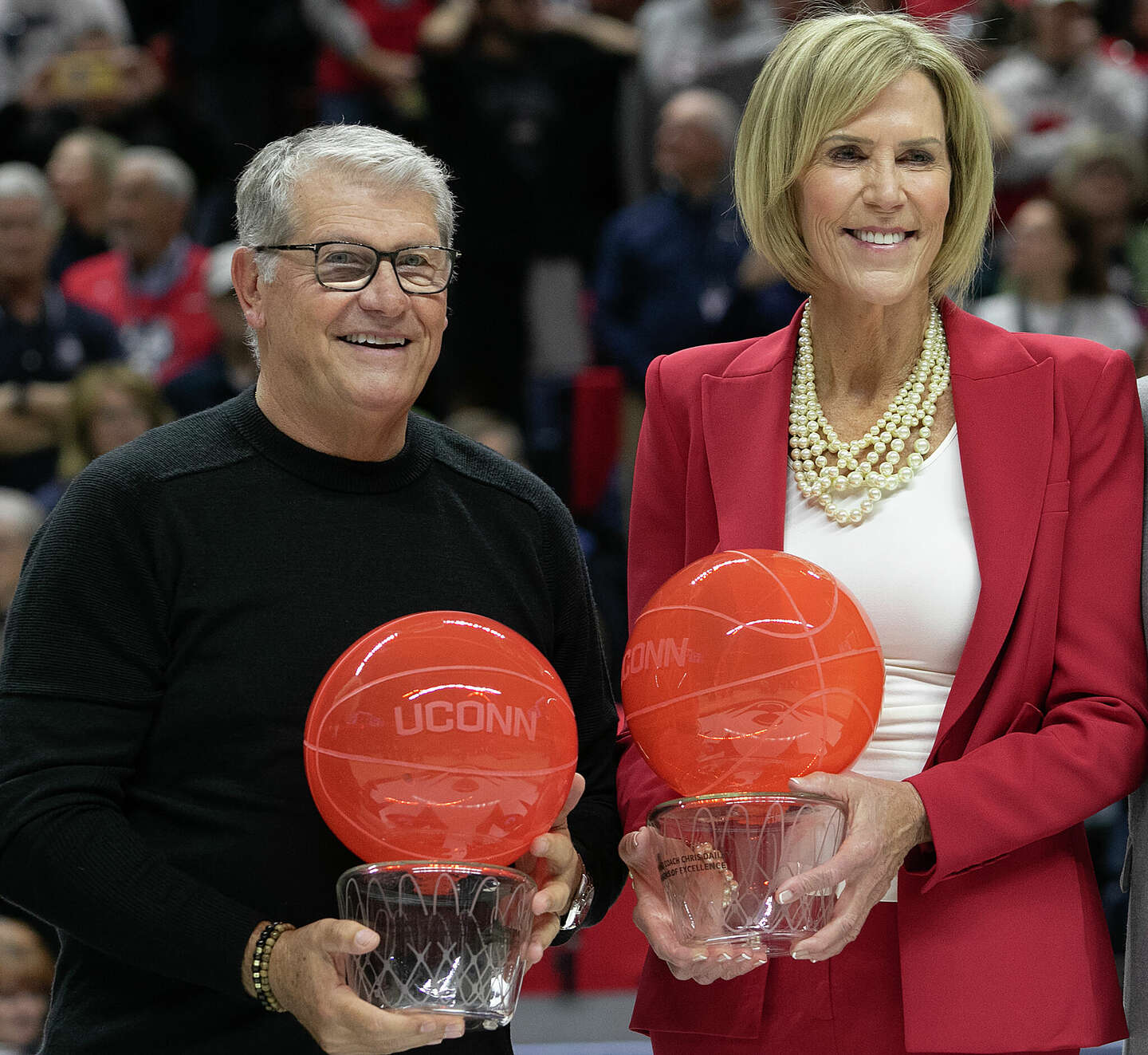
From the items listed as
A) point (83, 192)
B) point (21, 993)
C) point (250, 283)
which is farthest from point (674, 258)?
point (250, 283)

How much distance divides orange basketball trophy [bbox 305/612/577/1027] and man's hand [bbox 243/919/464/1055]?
0.03m

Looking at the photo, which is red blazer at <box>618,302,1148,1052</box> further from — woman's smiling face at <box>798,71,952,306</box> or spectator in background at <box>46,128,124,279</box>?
spectator in background at <box>46,128,124,279</box>

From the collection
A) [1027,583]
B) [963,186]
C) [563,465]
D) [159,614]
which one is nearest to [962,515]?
[1027,583]

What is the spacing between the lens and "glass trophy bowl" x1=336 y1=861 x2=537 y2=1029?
1.73 m

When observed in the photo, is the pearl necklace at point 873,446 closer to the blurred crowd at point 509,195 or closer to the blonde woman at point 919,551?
the blonde woman at point 919,551

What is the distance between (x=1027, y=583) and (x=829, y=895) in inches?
19.0

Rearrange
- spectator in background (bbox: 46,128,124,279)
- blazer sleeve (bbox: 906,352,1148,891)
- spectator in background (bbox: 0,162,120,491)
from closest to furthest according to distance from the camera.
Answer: blazer sleeve (bbox: 906,352,1148,891) < spectator in background (bbox: 0,162,120,491) < spectator in background (bbox: 46,128,124,279)

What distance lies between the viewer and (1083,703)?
1.99 meters

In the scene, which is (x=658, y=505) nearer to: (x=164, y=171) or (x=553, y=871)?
(x=553, y=871)

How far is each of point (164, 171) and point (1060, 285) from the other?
3.29 m

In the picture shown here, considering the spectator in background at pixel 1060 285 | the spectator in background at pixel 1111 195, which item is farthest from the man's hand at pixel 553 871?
the spectator in background at pixel 1111 195

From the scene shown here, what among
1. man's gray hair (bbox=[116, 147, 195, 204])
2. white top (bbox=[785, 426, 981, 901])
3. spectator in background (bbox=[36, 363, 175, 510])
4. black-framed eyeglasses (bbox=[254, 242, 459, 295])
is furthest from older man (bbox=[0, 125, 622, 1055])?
man's gray hair (bbox=[116, 147, 195, 204])

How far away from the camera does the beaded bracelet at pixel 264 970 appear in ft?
5.93

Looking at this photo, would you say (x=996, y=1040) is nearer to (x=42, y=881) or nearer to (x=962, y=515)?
(x=962, y=515)
